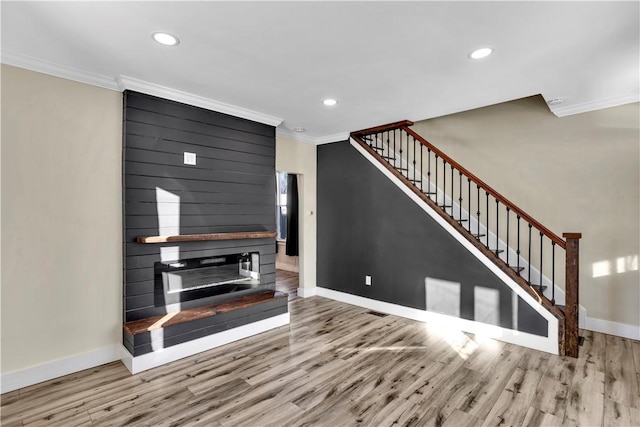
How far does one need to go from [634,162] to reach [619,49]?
5.68ft

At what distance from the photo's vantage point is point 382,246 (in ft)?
15.7

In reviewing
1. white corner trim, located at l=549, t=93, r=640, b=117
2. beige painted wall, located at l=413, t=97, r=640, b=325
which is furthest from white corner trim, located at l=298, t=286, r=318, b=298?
white corner trim, located at l=549, t=93, r=640, b=117

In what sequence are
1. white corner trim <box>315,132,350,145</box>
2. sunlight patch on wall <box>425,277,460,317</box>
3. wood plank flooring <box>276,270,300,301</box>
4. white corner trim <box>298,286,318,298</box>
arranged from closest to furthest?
sunlight patch on wall <box>425,277,460,317</box>, white corner trim <box>315,132,350,145</box>, white corner trim <box>298,286,318,298</box>, wood plank flooring <box>276,270,300,301</box>

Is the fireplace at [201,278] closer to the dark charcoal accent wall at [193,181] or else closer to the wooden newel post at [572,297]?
the dark charcoal accent wall at [193,181]

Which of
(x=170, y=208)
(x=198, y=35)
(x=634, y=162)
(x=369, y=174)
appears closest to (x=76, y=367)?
(x=170, y=208)

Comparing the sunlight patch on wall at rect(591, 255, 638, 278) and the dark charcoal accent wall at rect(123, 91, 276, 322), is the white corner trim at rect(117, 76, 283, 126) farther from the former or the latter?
the sunlight patch on wall at rect(591, 255, 638, 278)

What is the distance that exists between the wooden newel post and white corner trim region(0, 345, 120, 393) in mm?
4350

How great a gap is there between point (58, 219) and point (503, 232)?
503 cm

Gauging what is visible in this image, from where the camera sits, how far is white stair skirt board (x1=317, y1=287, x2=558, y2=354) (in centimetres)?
328

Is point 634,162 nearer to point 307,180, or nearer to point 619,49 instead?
point 619,49

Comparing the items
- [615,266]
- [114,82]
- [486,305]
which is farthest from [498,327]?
[114,82]

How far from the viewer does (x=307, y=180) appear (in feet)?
17.8

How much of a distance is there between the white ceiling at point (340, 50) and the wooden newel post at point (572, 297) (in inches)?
61.8

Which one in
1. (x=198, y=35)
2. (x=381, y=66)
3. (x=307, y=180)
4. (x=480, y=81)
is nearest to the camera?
(x=198, y=35)
